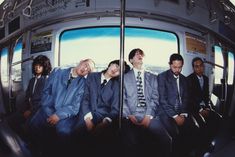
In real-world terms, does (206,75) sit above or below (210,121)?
above

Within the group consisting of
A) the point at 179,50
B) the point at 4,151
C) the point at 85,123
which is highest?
the point at 179,50

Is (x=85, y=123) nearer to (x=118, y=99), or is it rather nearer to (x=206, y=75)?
(x=118, y=99)

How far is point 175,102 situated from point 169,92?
43 mm

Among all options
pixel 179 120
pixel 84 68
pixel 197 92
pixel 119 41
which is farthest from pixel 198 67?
pixel 84 68

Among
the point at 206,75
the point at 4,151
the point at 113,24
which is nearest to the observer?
the point at 113,24

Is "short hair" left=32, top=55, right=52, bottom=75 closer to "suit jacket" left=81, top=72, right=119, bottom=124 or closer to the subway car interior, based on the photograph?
the subway car interior

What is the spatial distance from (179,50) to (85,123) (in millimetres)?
423

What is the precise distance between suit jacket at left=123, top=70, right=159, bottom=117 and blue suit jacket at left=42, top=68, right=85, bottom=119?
160 millimetres

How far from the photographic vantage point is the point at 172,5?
1.43m

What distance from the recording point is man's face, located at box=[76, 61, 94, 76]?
1.41 meters

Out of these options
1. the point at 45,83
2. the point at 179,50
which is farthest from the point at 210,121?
the point at 45,83

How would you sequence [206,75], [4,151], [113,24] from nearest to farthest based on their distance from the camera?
[113,24] → [206,75] → [4,151]

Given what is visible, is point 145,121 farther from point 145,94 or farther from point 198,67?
point 198,67

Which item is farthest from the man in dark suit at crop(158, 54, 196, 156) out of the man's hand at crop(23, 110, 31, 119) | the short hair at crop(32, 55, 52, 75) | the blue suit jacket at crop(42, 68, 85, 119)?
the man's hand at crop(23, 110, 31, 119)
